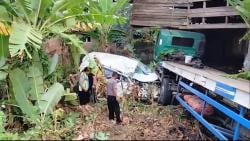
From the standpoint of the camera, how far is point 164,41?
14984mm

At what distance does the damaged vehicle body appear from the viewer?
41.5 feet

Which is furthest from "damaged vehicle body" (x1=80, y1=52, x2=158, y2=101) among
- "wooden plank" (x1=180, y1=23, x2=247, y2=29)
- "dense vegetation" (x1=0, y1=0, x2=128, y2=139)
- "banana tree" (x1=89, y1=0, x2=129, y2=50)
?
"wooden plank" (x1=180, y1=23, x2=247, y2=29)

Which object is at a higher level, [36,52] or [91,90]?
[36,52]

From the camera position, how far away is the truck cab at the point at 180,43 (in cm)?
1494

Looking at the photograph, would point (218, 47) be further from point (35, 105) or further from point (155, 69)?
point (35, 105)

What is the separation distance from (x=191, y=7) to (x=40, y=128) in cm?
1001

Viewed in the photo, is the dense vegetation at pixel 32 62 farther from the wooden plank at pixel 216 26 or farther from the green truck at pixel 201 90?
the wooden plank at pixel 216 26

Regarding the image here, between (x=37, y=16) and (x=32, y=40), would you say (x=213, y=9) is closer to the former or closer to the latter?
(x=37, y=16)

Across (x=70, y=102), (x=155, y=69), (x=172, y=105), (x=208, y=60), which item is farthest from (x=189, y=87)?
(x=208, y=60)

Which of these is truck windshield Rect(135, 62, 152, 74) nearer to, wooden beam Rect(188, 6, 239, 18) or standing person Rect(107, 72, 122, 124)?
wooden beam Rect(188, 6, 239, 18)

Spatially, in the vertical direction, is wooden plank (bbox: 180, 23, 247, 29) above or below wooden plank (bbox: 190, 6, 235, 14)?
below

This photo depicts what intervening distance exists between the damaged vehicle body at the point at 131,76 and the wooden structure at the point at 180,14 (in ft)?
9.14

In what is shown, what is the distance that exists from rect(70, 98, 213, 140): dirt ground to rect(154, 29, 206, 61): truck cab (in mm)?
3580

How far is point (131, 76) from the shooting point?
13.5 meters
